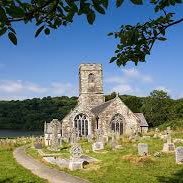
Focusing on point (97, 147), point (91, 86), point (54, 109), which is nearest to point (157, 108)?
point (91, 86)

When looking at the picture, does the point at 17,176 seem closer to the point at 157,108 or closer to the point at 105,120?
the point at 105,120

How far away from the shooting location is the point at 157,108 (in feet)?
223

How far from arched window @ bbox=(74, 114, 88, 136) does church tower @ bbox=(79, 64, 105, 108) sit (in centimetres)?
596

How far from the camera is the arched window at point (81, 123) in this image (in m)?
48.8

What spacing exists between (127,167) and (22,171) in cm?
487

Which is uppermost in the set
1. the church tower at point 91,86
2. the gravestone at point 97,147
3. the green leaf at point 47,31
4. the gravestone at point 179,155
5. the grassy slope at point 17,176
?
the church tower at point 91,86

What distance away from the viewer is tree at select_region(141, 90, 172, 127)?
65500 mm

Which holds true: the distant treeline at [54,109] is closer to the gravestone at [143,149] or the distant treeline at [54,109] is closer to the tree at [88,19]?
the gravestone at [143,149]

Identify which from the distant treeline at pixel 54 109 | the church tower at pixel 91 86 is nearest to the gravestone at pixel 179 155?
the church tower at pixel 91 86

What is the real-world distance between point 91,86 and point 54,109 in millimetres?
68904

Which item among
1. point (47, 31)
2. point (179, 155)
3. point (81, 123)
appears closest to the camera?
point (47, 31)

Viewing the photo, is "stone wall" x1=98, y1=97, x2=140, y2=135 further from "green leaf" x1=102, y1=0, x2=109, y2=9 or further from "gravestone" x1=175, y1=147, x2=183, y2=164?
"green leaf" x1=102, y1=0, x2=109, y2=9

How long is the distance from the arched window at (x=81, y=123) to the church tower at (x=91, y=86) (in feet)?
19.6

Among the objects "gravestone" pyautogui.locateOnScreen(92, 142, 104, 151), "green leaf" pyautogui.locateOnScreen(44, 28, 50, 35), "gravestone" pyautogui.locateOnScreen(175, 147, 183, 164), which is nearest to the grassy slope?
"gravestone" pyautogui.locateOnScreen(175, 147, 183, 164)
